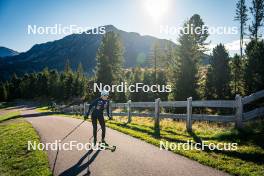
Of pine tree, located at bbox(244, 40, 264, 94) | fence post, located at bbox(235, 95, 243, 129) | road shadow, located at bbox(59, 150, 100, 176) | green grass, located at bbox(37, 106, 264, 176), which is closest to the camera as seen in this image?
green grass, located at bbox(37, 106, 264, 176)

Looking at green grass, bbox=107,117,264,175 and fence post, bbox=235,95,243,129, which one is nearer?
green grass, bbox=107,117,264,175

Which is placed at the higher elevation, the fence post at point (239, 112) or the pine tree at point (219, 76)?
the pine tree at point (219, 76)

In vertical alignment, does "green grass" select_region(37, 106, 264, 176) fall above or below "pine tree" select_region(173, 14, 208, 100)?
below

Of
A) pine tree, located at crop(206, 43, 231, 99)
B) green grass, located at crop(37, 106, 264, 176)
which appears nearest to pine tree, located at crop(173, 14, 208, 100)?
pine tree, located at crop(206, 43, 231, 99)

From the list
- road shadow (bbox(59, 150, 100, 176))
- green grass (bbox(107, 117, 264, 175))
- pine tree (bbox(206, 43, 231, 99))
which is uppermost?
pine tree (bbox(206, 43, 231, 99))

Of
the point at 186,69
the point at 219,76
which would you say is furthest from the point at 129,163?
the point at 219,76

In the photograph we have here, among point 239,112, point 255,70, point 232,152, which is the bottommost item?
point 232,152

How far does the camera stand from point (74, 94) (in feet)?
260

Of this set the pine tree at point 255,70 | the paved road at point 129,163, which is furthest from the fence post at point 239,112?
the pine tree at point 255,70

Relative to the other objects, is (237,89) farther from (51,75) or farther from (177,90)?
(51,75)

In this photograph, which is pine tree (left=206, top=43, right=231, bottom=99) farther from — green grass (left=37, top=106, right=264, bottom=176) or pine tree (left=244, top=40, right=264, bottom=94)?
green grass (left=37, top=106, right=264, bottom=176)

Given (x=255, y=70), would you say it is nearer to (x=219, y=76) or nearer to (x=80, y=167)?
(x=219, y=76)

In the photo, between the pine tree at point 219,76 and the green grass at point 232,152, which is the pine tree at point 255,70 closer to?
the pine tree at point 219,76

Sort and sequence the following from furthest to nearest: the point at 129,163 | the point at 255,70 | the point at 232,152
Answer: the point at 255,70 → the point at 232,152 → the point at 129,163
